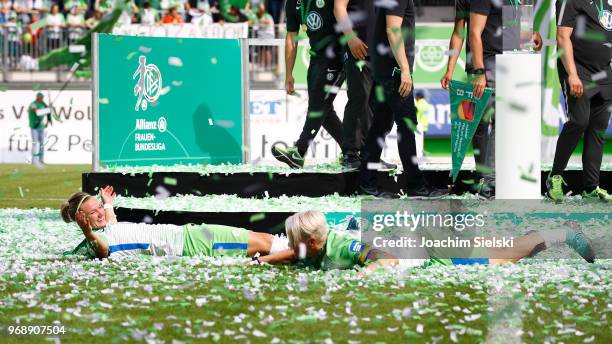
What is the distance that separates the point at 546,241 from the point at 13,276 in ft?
11.8

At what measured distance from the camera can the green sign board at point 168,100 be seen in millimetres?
12000

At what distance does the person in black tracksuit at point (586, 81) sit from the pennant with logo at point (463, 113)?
1.17 meters

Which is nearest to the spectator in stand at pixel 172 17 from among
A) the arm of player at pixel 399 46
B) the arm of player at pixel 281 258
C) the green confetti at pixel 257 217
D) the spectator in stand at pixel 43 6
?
the spectator in stand at pixel 43 6

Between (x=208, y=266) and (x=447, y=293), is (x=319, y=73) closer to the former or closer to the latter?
(x=208, y=266)

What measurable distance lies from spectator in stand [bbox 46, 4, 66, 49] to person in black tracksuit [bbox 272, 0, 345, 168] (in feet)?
57.5

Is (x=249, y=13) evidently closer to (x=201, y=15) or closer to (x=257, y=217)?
(x=201, y=15)

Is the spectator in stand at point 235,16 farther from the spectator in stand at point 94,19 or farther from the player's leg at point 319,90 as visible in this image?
the player's leg at point 319,90

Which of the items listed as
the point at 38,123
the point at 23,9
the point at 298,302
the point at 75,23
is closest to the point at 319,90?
the point at 298,302

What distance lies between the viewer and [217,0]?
29344 mm

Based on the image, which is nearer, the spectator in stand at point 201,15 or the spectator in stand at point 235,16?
the spectator in stand at point 201,15

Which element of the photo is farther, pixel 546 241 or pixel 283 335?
pixel 546 241

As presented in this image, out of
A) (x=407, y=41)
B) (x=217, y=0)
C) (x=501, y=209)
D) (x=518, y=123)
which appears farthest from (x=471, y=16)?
(x=217, y=0)

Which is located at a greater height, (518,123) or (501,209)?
(518,123)

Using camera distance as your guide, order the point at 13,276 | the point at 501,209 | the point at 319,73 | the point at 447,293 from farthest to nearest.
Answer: the point at 319,73, the point at 501,209, the point at 13,276, the point at 447,293
